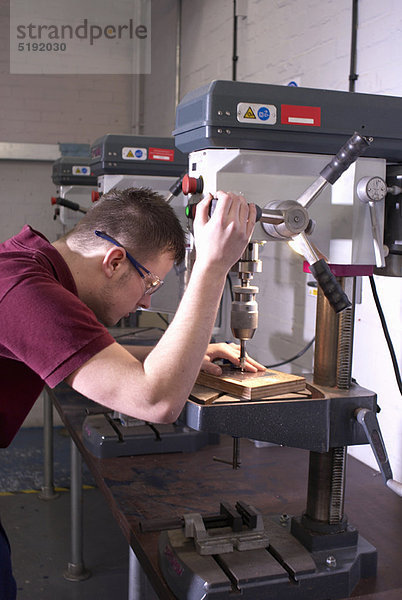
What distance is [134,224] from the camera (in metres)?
1.07

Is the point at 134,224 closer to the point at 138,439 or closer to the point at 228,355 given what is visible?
the point at 228,355

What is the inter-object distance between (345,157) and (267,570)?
2.27ft

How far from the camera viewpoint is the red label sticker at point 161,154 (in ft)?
7.64

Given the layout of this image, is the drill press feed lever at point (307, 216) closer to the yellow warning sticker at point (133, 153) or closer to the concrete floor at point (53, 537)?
the yellow warning sticker at point (133, 153)

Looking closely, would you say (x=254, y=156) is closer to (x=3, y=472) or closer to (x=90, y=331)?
(x=90, y=331)

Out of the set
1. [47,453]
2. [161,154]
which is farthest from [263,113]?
[47,453]

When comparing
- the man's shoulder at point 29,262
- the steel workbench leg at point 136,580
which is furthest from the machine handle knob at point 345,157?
the steel workbench leg at point 136,580

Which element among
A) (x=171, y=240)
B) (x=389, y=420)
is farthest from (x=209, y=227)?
(x=389, y=420)

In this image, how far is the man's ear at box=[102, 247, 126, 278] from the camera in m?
1.04

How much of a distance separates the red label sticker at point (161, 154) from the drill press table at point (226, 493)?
105cm

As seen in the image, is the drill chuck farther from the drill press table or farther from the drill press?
the drill press table

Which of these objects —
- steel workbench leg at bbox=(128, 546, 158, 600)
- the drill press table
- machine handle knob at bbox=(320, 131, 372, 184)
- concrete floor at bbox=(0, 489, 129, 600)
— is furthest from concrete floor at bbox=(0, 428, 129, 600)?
machine handle knob at bbox=(320, 131, 372, 184)

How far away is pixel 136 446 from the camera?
Answer: 5.57 ft

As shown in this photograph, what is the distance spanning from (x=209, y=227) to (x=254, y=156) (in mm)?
237
